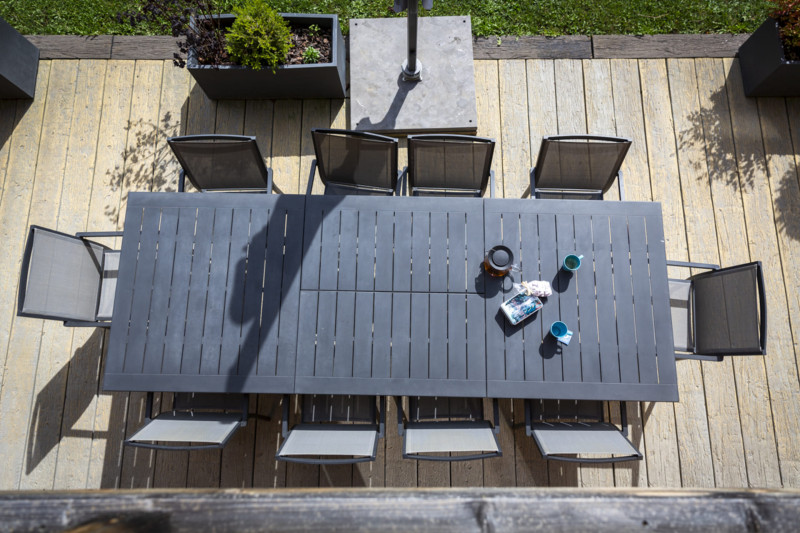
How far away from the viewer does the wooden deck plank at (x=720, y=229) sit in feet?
9.47

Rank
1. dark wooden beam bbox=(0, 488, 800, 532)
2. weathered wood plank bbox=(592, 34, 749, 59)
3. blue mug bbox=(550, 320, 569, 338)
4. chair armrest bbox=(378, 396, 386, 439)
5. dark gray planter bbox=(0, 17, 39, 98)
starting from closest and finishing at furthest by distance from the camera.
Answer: dark wooden beam bbox=(0, 488, 800, 532)
blue mug bbox=(550, 320, 569, 338)
chair armrest bbox=(378, 396, 386, 439)
dark gray planter bbox=(0, 17, 39, 98)
weathered wood plank bbox=(592, 34, 749, 59)

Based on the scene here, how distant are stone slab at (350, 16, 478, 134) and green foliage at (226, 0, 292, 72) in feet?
1.95

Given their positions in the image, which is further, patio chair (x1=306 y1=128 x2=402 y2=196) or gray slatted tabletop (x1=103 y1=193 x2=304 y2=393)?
patio chair (x1=306 y1=128 x2=402 y2=196)

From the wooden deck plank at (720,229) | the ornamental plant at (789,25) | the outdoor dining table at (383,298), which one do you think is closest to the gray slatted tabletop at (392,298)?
the outdoor dining table at (383,298)

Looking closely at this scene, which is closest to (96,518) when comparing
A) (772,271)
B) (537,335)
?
(537,335)

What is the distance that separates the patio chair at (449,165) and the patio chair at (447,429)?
1.22 meters

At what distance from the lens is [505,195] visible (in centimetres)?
328

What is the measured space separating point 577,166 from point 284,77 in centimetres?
201

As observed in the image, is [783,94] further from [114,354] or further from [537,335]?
[114,354]

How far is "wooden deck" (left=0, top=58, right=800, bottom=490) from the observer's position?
9.50 ft

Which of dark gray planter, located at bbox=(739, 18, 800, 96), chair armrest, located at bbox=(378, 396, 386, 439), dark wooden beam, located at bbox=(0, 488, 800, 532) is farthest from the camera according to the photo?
dark gray planter, located at bbox=(739, 18, 800, 96)

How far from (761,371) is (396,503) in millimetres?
3180

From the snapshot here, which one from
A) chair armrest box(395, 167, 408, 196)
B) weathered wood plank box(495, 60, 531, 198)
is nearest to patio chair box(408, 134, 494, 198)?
chair armrest box(395, 167, 408, 196)

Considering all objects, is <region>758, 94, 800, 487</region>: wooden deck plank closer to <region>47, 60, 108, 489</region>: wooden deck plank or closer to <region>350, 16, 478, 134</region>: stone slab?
<region>350, 16, 478, 134</region>: stone slab
